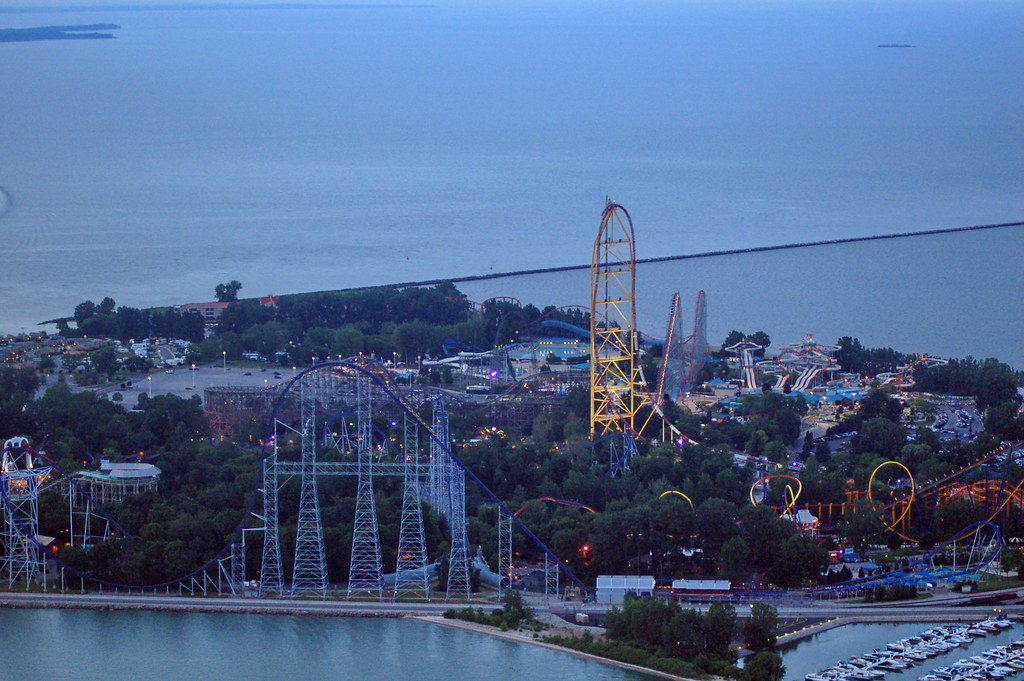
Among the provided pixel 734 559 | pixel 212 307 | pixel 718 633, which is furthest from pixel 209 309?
pixel 718 633

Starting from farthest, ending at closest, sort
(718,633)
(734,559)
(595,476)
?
(595,476)
(734,559)
(718,633)

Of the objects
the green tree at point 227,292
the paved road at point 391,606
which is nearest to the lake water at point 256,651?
the paved road at point 391,606

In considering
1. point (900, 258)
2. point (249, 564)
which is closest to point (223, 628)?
point (249, 564)

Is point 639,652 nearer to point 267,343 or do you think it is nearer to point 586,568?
point 586,568

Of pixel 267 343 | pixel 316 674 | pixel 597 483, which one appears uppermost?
pixel 267 343

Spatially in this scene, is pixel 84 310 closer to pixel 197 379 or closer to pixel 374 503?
pixel 197 379

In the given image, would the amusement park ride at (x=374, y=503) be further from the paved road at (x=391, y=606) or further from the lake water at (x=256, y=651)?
the lake water at (x=256, y=651)
